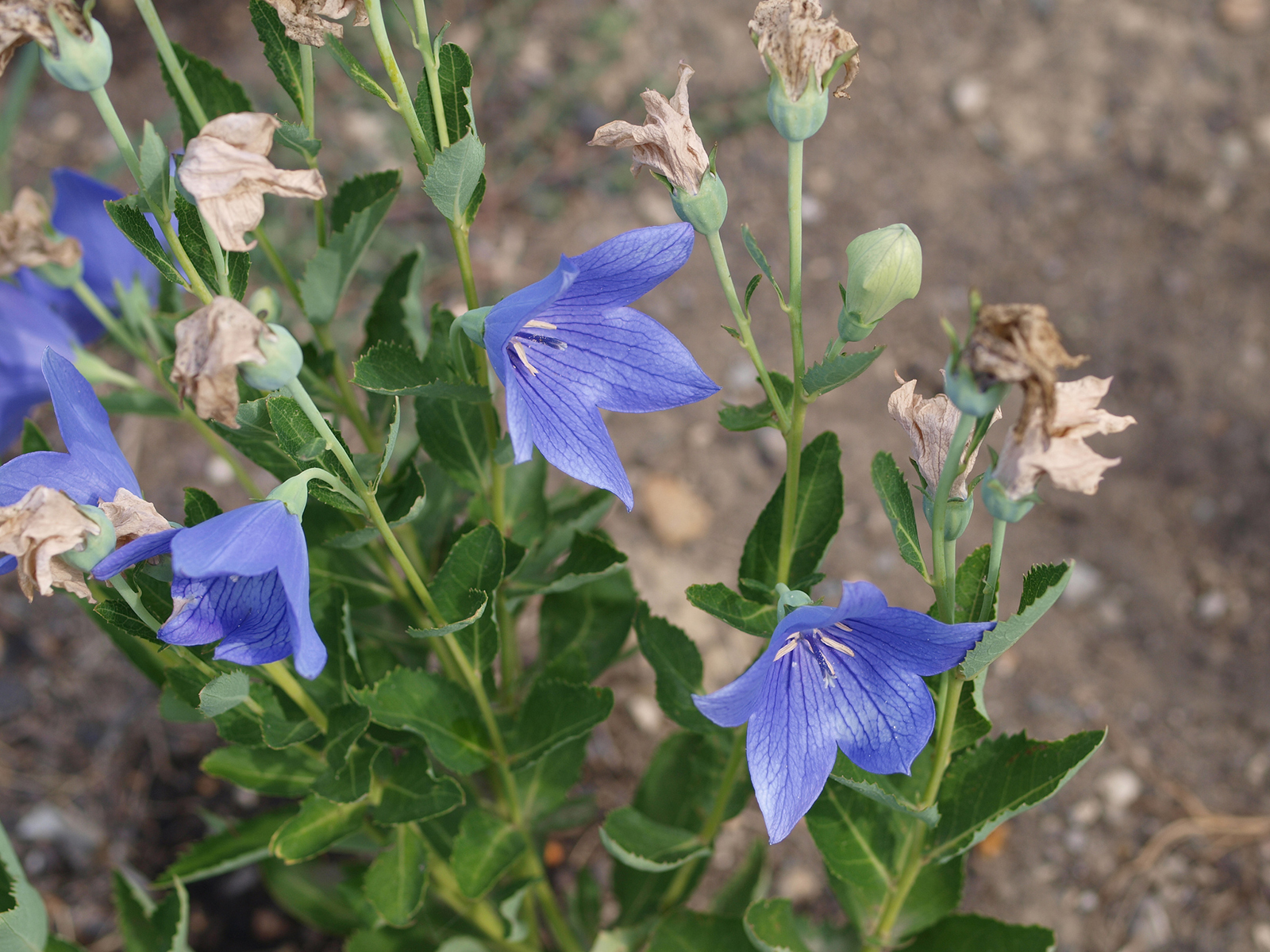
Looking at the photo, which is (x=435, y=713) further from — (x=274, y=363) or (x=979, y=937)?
(x=979, y=937)

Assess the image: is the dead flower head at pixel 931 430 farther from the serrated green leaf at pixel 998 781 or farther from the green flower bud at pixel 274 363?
the green flower bud at pixel 274 363

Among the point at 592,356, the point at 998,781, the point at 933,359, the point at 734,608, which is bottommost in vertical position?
the point at 933,359

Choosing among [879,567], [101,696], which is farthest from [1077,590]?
[101,696]

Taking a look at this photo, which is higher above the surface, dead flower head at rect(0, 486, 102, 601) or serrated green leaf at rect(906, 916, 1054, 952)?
dead flower head at rect(0, 486, 102, 601)

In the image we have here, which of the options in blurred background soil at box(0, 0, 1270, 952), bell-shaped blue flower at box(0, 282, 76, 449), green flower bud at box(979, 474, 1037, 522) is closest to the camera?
green flower bud at box(979, 474, 1037, 522)

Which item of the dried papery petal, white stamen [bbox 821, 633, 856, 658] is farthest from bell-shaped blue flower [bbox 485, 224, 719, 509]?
the dried papery petal

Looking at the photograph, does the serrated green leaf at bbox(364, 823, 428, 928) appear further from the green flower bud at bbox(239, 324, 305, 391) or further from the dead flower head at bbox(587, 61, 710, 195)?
the dead flower head at bbox(587, 61, 710, 195)

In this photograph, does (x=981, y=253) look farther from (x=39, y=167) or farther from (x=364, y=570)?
(x=39, y=167)

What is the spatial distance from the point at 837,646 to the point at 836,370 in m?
0.39

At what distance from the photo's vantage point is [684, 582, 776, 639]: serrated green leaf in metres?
1.32

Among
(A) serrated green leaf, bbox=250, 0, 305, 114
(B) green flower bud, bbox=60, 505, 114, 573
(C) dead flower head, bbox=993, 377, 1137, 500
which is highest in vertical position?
(A) serrated green leaf, bbox=250, 0, 305, 114

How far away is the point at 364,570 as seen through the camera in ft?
6.02

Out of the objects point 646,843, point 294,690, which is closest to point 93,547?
point 294,690

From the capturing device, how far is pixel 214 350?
1.07 meters
